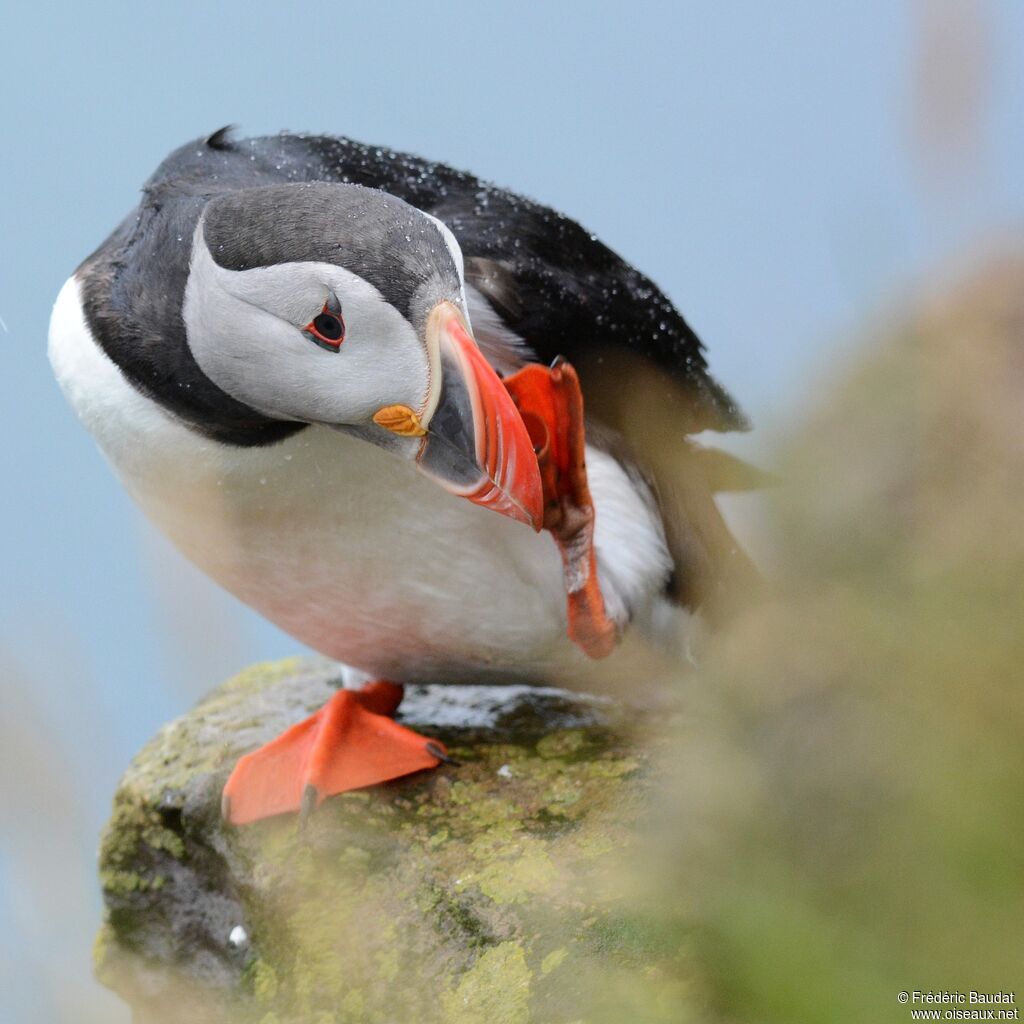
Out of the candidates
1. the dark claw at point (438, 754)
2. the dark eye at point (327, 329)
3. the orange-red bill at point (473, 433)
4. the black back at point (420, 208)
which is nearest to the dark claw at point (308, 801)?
the dark claw at point (438, 754)

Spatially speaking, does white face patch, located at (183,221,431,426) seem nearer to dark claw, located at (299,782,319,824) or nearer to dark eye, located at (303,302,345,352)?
dark eye, located at (303,302,345,352)

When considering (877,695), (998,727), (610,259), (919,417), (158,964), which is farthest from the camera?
(158,964)

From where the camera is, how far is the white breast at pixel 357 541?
2391mm

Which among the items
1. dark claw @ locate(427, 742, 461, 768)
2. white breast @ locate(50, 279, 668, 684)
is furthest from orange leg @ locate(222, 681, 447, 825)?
white breast @ locate(50, 279, 668, 684)

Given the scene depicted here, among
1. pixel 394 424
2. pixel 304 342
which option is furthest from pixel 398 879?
pixel 304 342

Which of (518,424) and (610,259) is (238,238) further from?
(610,259)

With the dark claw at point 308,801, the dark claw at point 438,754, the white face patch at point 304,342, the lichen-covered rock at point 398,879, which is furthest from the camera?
the dark claw at point 438,754

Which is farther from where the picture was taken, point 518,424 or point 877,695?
point 518,424

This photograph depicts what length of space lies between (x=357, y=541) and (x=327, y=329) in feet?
2.34

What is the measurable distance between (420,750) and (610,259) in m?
1.02

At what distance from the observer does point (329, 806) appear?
107 inches

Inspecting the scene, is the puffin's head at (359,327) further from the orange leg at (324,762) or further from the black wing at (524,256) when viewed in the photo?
the orange leg at (324,762)

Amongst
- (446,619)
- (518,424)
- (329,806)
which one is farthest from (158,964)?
(518,424)

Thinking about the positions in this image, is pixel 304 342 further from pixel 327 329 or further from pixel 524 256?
pixel 524 256
